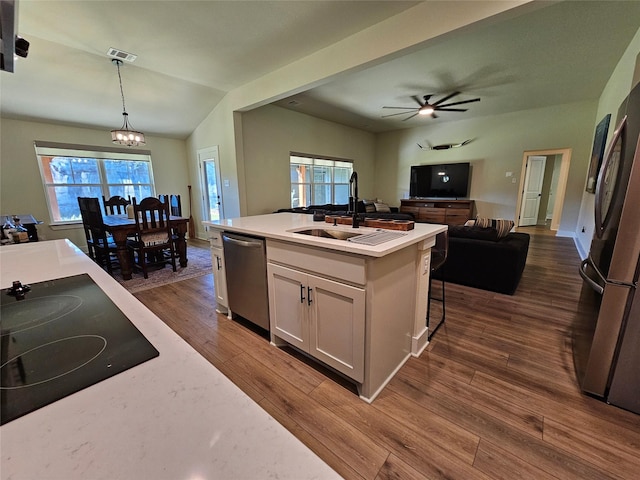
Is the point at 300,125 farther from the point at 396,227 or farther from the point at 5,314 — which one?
the point at 5,314

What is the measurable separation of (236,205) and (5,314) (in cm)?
422

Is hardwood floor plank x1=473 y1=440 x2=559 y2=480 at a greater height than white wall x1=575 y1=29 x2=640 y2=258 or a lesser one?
lesser

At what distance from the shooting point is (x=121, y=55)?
3.35 meters

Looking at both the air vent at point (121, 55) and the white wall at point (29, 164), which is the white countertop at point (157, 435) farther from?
the white wall at point (29, 164)

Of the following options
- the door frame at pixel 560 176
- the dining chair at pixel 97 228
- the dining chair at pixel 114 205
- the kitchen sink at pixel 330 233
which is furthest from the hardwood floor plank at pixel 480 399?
the door frame at pixel 560 176

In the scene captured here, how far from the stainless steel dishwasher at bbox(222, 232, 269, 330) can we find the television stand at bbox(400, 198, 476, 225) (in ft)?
18.0

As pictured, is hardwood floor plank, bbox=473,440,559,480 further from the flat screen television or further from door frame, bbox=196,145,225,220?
the flat screen television

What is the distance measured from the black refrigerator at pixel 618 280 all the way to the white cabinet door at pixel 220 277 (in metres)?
2.68

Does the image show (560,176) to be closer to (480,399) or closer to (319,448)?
(480,399)

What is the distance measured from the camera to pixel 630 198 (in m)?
1.34

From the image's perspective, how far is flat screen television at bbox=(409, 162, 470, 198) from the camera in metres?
6.74

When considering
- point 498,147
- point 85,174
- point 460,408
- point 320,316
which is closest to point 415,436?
point 460,408

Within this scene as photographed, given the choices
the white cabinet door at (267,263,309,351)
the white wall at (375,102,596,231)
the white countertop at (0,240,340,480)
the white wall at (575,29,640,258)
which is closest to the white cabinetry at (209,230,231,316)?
the white cabinet door at (267,263,309,351)

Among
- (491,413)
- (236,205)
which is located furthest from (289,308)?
(236,205)
